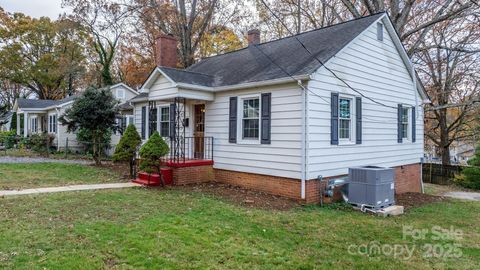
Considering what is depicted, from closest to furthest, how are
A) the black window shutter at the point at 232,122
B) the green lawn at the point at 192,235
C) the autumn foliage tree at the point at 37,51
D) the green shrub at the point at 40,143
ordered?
the green lawn at the point at 192,235
the black window shutter at the point at 232,122
the green shrub at the point at 40,143
the autumn foliage tree at the point at 37,51

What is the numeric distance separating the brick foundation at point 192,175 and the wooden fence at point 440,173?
14.8 m

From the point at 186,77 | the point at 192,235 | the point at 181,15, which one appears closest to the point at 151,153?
the point at 186,77

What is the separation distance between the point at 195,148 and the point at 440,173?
15.1 m

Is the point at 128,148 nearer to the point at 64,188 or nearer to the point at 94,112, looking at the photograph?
the point at 64,188

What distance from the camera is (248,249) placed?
15.9ft

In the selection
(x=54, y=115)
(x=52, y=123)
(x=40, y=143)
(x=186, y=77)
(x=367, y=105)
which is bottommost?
(x=40, y=143)

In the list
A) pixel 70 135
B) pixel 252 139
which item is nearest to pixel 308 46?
pixel 252 139

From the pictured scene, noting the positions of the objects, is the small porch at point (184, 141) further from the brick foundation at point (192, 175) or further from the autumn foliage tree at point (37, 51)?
the autumn foliage tree at point (37, 51)

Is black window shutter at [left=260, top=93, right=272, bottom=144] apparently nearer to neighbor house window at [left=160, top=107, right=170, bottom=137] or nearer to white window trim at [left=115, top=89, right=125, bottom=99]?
neighbor house window at [left=160, top=107, right=170, bottom=137]

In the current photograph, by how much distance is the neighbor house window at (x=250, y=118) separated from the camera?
9.79 m

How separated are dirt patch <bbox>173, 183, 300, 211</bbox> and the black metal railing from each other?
1.26m

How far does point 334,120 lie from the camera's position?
9.22 m

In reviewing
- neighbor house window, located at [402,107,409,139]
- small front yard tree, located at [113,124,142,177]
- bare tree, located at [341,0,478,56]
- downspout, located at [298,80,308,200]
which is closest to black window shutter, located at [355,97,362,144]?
downspout, located at [298,80,308,200]

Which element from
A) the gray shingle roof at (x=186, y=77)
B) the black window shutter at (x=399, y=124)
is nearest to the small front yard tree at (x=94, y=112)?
the gray shingle roof at (x=186, y=77)
